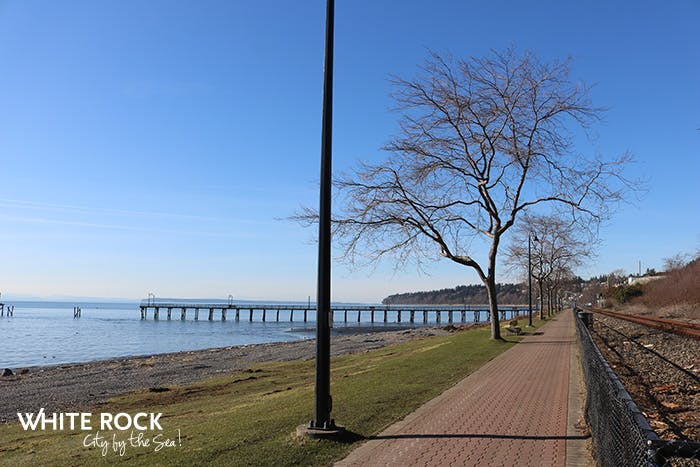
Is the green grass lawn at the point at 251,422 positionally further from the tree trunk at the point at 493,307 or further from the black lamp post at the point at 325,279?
the tree trunk at the point at 493,307

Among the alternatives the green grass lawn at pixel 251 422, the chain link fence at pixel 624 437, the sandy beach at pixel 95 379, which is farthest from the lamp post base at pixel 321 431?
the sandy beach at pixel 95 379

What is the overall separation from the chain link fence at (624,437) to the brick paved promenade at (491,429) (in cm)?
76

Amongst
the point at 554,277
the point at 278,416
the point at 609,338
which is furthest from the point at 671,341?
the point at 554,277

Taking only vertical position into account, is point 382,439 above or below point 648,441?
below

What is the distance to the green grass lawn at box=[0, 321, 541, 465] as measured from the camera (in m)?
6.96

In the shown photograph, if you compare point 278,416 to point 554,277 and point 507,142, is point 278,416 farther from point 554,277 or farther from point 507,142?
point 554,277

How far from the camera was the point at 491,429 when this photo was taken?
8078 mm

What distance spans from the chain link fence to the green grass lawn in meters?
2.97

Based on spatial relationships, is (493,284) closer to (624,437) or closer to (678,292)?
(624,437)

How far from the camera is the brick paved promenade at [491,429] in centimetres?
660

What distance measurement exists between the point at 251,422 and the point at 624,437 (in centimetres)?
598

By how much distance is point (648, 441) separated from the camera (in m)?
3.15

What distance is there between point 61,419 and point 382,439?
10.5 metres

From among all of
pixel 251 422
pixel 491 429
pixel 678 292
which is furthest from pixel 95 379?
pixel 678 292
